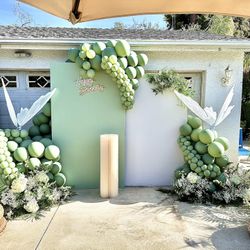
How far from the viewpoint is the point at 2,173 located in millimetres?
6176

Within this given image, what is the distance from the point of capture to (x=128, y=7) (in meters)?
2.70

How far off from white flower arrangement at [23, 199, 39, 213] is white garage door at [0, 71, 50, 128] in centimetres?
371

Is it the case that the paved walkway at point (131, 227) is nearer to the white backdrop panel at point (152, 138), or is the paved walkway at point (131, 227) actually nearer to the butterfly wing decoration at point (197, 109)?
the white backdrop panel at point (152, 138)

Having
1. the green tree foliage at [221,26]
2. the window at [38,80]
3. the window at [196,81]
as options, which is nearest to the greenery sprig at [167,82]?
the window at [196,81]

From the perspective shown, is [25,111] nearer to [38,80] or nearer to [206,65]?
[38,80]

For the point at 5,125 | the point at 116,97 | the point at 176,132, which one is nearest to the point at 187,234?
the point at 176,132

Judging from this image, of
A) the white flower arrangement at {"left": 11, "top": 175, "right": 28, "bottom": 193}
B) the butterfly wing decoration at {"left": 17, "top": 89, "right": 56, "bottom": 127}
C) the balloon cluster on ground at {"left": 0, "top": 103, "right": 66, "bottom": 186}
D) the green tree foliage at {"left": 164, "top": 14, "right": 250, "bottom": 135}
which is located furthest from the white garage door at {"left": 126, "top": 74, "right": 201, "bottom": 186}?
the green tree foliage at {"left": 164, "top": 14, "right": 250, "bottom": 135}

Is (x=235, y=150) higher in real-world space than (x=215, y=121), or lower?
lower

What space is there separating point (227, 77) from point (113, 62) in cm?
407

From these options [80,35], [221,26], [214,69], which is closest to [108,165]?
[214,69]

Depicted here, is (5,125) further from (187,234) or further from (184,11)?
(184,11)

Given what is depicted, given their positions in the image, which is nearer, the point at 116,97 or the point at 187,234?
the point at 187,234

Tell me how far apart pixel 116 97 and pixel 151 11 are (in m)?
4.57

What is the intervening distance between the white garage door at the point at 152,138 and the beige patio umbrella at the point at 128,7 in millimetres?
4587
